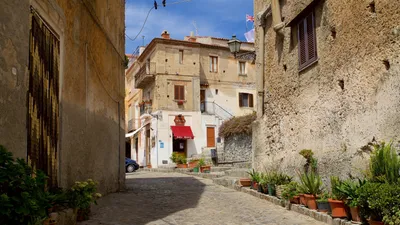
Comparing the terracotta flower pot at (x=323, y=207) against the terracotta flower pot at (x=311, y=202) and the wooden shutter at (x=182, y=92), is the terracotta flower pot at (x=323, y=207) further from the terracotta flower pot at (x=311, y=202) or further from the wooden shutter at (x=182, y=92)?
the wooden shutter at (x=182, y=92)

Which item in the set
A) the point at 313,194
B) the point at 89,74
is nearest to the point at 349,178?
the point at 313,194

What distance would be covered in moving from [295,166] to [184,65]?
25.9m

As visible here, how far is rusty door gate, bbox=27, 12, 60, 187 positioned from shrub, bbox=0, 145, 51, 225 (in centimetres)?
220

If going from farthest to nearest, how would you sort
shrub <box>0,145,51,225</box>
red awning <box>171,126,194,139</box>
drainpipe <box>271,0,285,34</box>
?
red awning <box>171,126,194,139</box> < drainpipe <box>271,0,285,34</box> < shrub <box>0,145,51,225</box>

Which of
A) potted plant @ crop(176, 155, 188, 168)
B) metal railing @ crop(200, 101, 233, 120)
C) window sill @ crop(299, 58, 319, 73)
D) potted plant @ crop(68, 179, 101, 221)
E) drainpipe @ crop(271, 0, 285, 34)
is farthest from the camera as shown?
metal railing @ crop(200, 101, 233, 120)

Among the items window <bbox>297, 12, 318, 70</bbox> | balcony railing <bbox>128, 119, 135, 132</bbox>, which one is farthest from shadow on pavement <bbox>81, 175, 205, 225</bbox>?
balcony railing <bbox>128, 119, 135, 132</bbox>

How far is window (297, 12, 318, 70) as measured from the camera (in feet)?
33.8

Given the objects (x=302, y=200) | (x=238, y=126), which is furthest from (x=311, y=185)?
(x=238, y=126)

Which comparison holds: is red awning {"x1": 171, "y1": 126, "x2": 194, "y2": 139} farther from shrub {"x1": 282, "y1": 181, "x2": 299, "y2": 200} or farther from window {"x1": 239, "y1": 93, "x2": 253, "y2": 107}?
shrub {"x1": 282, "y1": 181, "x2": 299, "y2": 200}

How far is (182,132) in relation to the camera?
3544 cm

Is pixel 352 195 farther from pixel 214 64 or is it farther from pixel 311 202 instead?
pixel 214 64

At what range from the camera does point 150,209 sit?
9.62m

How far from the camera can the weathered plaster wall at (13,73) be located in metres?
4.95

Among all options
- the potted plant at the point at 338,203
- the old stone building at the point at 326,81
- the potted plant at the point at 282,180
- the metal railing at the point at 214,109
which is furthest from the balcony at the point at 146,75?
the potted plant at the point at 338,203
